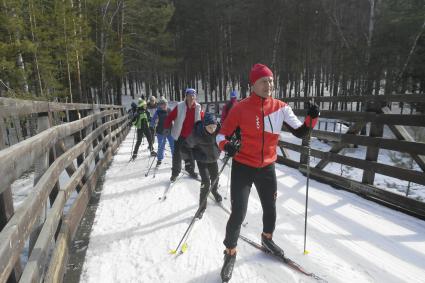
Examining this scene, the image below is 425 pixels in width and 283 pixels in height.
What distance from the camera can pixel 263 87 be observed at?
3461 mm

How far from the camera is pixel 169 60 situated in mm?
32812

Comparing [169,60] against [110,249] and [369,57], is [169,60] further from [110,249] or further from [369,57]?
[110,249]

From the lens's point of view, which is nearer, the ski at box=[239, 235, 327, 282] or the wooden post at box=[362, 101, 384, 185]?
the ski at box=[239, 235, 327, 282]

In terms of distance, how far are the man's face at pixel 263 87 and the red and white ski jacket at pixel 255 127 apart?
0.05 metres

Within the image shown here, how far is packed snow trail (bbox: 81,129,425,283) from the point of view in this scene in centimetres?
357

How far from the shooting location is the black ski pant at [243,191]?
352 cm

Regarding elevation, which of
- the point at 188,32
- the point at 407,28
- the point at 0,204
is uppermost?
the point at 188,32

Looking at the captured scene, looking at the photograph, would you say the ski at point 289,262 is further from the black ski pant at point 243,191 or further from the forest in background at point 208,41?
the forest in background at point 208,41

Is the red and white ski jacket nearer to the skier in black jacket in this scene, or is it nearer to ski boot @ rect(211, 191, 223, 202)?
the skier in black jacket

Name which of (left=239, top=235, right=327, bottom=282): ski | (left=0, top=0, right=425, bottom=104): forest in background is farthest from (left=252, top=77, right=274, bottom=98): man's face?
(left=0, top=0, right=425, bottom=104): forest in background

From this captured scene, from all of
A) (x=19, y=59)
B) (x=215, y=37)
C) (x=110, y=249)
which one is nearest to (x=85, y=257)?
(x=110, y=249)

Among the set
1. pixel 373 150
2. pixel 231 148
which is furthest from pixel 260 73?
pixel 373 150

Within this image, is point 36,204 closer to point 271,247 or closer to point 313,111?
point 271,247

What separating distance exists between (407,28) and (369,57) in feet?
9.20
